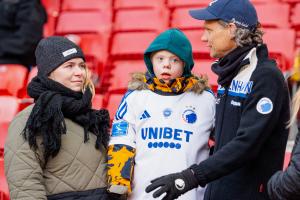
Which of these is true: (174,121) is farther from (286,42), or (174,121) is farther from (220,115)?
(286,42)

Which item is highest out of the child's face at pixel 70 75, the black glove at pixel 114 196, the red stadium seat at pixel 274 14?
the red stadium seat at pixel 274 14

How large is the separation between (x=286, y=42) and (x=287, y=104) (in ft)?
7.13

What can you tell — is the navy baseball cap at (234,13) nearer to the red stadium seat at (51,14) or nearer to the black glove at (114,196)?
the black glove at (114,196)

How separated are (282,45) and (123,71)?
1.09m

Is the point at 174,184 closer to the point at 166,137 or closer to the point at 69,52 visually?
the point at 166,137

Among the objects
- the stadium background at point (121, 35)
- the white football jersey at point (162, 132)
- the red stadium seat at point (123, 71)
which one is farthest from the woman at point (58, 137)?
the red stadium seat at point (123, 71)

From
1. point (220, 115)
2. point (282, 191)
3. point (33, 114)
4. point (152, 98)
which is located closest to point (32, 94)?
point (33, 114)

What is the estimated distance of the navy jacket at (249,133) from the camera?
2.22m

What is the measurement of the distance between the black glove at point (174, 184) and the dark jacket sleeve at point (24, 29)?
10.2ft

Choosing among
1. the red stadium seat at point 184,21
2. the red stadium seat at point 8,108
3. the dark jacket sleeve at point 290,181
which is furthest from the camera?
the red stadium seat at point 184,21

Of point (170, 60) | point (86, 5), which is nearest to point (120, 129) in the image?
point (170, 60)

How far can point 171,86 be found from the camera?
8.25 feet

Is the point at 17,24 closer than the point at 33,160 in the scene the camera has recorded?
No

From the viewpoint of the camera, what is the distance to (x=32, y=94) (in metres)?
2.44
